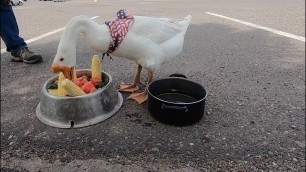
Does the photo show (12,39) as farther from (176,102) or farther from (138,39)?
(176,102)

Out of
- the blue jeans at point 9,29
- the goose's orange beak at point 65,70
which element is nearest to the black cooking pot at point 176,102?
the goose's orange beak at point 65,70

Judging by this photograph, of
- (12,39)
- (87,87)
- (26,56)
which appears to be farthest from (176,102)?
(12,39)

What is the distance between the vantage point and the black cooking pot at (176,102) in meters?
1.83

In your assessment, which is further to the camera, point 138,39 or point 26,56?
point 26,56

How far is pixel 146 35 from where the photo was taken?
1930mm

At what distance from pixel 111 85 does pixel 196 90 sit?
0.62m

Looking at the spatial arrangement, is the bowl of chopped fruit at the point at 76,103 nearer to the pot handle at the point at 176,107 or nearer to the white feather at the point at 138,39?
the white feather at the point at 138,39

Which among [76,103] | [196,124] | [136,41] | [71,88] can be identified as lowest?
[196,124]

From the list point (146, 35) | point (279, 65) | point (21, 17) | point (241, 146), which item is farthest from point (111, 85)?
point (21, 17)

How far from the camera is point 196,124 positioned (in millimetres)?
1959

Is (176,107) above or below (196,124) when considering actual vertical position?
above

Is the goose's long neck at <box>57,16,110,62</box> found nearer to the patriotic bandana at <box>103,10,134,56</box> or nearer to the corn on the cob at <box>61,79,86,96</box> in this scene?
the patriotic bandana at <box>103,10,134,56</box>

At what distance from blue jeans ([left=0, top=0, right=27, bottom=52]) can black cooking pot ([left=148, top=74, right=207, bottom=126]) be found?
182 centimetres

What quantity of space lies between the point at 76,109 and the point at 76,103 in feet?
0.17
